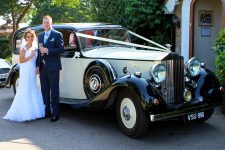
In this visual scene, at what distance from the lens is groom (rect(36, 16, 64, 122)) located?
6812mm

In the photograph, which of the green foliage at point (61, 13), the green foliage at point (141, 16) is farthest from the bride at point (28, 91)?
the green foliage at point (61, 13)

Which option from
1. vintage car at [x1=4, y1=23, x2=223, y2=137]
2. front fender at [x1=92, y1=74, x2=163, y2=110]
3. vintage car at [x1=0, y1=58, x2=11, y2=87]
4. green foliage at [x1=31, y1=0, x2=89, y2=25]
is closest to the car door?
vintage car at [x1=4, y1=23, x2=223, y2=137]

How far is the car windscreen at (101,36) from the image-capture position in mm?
7395

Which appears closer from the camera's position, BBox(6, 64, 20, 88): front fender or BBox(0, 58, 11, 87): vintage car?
BBox(6, 64, 20, 88): front fender

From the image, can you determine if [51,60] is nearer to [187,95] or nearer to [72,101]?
[72,101]

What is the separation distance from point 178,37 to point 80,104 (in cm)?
628

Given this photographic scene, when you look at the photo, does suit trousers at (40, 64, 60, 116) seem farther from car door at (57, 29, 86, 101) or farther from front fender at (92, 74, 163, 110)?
front fender at (92, 74, 163, 110)

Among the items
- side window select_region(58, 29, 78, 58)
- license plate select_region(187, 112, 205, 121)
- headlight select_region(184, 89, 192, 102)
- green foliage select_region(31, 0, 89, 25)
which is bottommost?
license plate select_region(187, 112, 205, 121)

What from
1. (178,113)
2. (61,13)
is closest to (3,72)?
(178,113)

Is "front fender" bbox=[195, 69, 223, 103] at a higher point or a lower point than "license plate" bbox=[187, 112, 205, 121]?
higher

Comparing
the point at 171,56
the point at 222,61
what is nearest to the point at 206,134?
the point at 171,56

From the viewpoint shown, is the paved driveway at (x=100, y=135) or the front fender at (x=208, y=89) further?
the front fender at (x=208, y=89)

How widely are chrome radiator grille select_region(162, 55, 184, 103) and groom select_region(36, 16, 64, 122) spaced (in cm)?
198

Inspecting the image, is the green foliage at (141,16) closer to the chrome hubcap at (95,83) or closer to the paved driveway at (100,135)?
the paved driveway at (100,135)
